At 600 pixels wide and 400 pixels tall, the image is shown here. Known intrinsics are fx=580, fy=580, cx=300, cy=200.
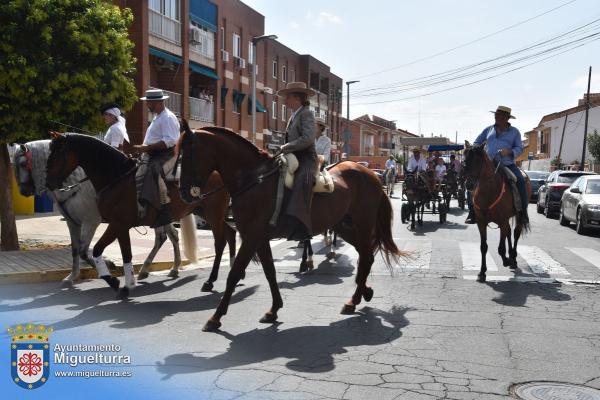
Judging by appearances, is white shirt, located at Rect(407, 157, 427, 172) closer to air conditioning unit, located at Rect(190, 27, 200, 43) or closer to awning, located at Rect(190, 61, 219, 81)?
air conditioning unit, located at Rect(190, 27, 200, 43)

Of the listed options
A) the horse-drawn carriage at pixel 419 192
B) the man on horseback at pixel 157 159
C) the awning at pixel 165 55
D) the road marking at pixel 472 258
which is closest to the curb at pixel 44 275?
the man on horseback at pixel 157 159

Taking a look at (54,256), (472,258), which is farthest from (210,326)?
(472,258)

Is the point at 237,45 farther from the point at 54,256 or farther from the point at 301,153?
the point at 301,153

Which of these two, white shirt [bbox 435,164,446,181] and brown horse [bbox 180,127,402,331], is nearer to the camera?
brown horse [bbox 180,127,402,331]

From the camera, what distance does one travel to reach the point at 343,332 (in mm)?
5812

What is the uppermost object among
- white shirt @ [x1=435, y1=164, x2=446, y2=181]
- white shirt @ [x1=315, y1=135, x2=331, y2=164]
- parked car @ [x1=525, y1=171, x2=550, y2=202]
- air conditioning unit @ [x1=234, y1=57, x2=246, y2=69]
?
air conditioning unit @ [x1=234, y1=57, x2=246, y2=69]

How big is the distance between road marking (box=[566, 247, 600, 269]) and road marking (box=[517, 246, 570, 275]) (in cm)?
63

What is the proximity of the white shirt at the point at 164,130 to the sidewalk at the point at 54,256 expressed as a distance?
1408 millimetres

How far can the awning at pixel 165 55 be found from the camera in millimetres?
24969

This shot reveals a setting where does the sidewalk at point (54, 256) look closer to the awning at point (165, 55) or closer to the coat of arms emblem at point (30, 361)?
the coat of arms emblem at point (30, 361)

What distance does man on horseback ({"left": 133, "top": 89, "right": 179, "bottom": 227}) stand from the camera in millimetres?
7609

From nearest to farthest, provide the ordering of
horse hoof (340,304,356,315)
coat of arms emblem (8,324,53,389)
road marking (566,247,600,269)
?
coat of arms emblem (8,324,53,389), horse hoof (340,304,356,315), road marking (566,247,600,269)

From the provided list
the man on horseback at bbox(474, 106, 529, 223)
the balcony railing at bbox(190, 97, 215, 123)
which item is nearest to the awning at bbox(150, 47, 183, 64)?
the balcony railing at bbox(190, 97, 215, 123)

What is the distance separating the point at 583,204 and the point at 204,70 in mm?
20757
